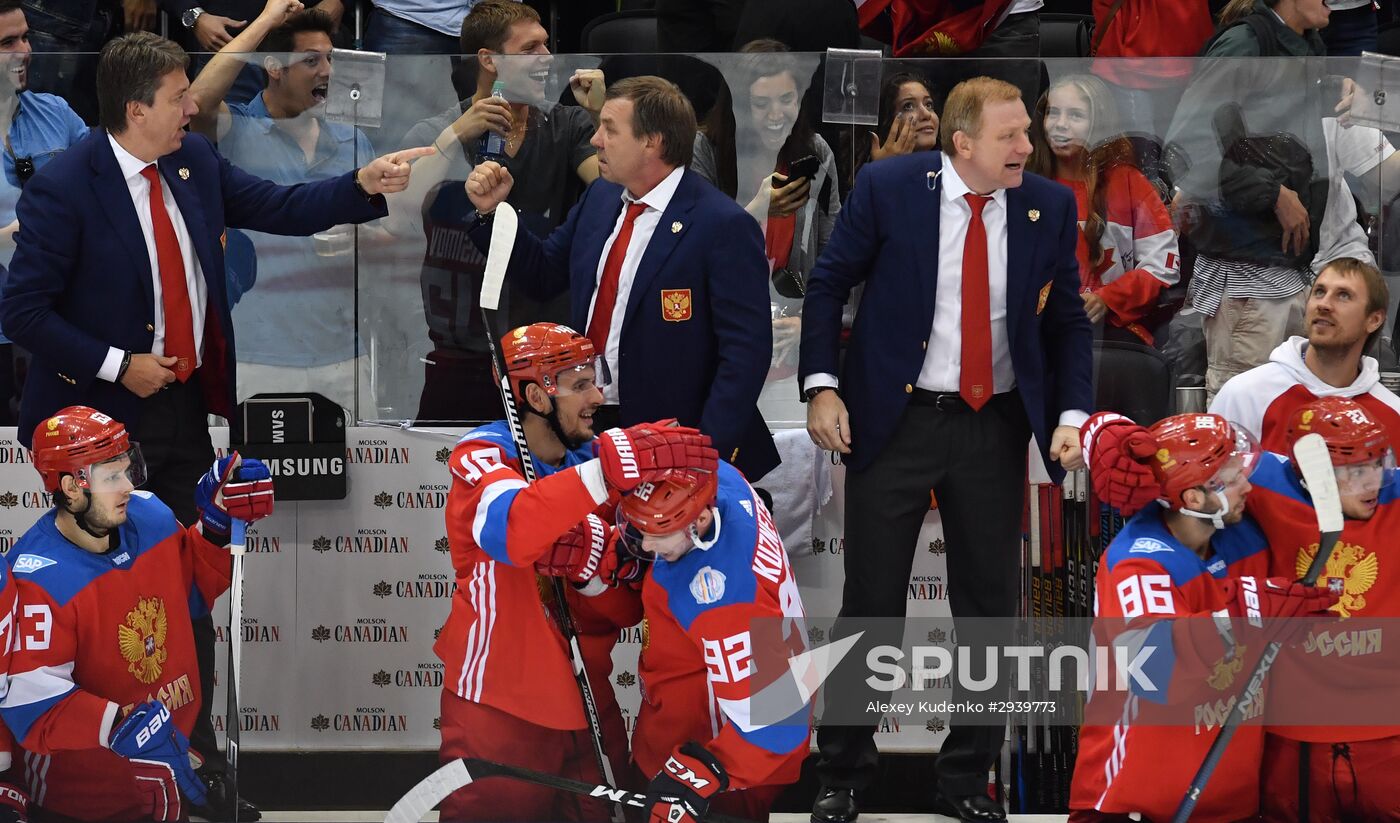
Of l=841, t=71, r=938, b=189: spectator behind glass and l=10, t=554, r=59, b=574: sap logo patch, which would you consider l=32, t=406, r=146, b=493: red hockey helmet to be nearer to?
l=10, t=554, r=59, b=574: sap logo patch

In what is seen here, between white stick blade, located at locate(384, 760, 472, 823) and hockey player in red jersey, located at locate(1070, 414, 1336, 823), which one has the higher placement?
hockey player in red jersey, located at locate(1070, 414, 1336, 823)

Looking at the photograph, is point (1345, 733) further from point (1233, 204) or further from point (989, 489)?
point (1233, 204)

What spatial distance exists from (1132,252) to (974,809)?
6.02 feet

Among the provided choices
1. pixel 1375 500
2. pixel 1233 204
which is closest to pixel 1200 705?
pixel 1375 500

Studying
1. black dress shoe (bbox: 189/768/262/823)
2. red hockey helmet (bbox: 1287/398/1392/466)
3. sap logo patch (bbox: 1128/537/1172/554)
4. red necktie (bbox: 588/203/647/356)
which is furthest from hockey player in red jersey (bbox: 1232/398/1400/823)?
black dress shoe (bbox: 189/768/262/823)

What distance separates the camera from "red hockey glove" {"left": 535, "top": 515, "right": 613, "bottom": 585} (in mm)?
3638

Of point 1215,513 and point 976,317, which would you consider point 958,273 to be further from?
point 1215,513

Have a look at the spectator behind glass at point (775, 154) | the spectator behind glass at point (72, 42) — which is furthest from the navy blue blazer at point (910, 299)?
the spectator behind glass at point (72, 42)

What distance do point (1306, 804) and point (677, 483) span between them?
5.49ft

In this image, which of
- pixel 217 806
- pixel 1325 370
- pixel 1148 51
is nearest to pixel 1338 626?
pixel 1325 370

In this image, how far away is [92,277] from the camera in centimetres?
453

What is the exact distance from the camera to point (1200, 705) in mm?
3643

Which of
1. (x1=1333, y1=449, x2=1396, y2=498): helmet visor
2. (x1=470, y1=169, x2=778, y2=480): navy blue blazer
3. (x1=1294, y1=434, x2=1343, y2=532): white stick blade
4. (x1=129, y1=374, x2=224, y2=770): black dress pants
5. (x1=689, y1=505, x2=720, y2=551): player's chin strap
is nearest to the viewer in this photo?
(x1=689, y1=505, x2=720, y2=551): player's chin strap

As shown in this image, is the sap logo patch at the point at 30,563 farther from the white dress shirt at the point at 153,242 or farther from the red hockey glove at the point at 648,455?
the red hockey glove at the point at 648,455
